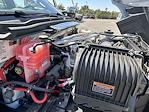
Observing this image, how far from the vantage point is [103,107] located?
1.61m

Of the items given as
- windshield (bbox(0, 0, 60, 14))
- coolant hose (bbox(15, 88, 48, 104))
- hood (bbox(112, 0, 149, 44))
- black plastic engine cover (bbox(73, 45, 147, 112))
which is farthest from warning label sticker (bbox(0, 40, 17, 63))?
hood (bbox(112, 0, 149, 44))

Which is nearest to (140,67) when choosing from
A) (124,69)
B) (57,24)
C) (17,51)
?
(124,69)

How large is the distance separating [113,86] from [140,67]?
22cm

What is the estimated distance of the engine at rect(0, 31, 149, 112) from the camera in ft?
5.06

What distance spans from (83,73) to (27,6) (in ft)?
5.60

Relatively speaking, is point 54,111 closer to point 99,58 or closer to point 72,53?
point 72,53

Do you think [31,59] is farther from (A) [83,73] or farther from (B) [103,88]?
(B) [103,88]

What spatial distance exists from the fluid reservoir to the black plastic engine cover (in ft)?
1.85

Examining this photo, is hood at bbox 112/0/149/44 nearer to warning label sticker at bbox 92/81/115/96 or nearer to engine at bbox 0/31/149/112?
engine at bbox 0/31/149/112

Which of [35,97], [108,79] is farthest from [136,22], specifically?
[35,97]

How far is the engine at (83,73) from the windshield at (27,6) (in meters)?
0.55

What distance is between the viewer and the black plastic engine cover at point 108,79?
59.9 inches

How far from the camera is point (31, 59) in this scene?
2043 mm

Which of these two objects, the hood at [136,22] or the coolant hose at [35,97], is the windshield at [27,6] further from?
the hood at [136,22]
